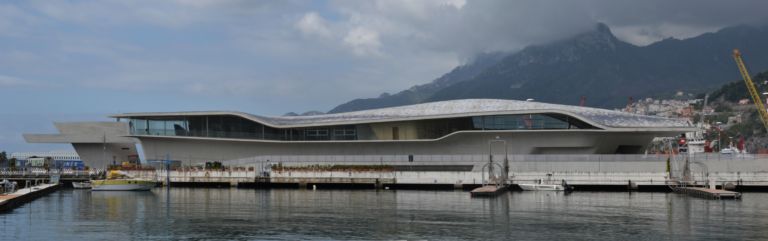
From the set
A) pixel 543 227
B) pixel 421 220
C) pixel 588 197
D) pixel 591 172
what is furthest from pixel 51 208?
pixel 591 172

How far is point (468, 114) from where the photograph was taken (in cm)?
9244

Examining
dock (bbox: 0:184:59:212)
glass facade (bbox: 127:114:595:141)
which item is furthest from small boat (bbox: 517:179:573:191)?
dock (bbox: 0:184:59:212)

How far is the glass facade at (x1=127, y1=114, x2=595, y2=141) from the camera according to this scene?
299ft

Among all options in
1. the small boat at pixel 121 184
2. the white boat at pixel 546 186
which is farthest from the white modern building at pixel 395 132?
the small boat at pixel 121 184

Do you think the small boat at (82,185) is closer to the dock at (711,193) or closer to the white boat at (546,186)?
the white boat at (546,186)

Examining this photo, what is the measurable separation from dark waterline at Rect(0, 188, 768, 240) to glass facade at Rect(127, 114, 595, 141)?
19727 mm

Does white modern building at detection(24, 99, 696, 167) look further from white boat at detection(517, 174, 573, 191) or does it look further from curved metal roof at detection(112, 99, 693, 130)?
A: white boat at detection(517, 174, 573, 191)

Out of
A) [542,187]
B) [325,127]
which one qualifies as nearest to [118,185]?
[325,127]

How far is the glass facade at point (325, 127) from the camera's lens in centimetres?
9112

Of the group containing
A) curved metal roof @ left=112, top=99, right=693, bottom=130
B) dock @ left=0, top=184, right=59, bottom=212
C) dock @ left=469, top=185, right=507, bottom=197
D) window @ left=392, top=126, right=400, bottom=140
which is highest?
curved metal roof @ left=112, top=99, right=693, bottom=130

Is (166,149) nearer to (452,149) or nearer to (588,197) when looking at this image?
(452,149)

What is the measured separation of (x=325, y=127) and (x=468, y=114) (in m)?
17.0

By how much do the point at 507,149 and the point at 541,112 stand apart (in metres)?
5.82

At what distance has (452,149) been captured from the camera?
95250 millimetres
